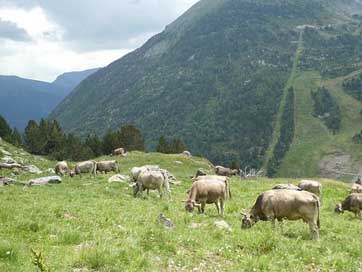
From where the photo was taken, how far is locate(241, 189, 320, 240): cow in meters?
18.3

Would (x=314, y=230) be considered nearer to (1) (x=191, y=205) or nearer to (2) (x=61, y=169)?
(1) (x=191, y=205)

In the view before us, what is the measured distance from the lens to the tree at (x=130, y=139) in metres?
106

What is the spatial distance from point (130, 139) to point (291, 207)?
91665 millimetres

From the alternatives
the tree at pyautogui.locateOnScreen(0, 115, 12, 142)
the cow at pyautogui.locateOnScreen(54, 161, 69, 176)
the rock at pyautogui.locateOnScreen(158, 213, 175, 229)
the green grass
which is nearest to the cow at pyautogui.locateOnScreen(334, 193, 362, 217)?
the green grass

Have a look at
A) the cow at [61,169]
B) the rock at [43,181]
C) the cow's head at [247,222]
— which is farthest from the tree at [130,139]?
the cow's head at [247,222]

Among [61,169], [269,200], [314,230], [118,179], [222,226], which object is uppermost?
[269,200]

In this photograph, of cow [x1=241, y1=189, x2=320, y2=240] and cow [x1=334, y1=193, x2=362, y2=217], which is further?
cow [x1=334, y1=193, x2=362, y2=217]

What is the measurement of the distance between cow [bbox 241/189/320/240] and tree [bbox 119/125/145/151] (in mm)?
87251

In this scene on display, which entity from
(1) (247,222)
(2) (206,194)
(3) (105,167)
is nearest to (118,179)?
(3) (105,167)

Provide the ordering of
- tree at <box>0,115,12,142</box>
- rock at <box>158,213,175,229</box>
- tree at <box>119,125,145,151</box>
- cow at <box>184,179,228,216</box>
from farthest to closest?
tree at <box>119,125,145,151</box>, tree at <box>0,115,12,142</box>, cow at <box>184,179,228,216</box>, rock at <box>158,213,175,229</box>

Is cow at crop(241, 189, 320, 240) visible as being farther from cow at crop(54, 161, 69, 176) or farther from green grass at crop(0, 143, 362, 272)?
cow at crop(54, 161, 69, 176)

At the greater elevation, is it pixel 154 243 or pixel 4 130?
pixel 154 243

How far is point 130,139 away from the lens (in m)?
109

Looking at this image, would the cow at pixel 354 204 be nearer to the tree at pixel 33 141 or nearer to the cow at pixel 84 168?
the cow at pixel 84 168
